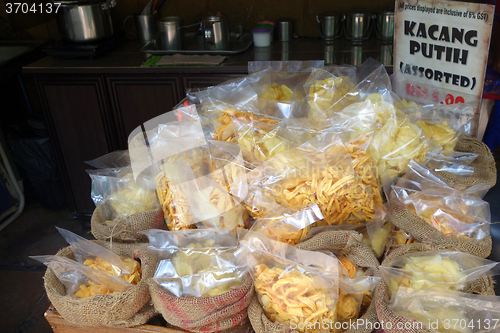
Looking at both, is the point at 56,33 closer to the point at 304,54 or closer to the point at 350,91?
the point at 304,54

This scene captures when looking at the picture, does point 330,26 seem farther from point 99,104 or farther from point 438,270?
point 438,270

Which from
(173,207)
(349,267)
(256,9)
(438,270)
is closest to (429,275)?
(438,270)

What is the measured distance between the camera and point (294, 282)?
72 centimetres

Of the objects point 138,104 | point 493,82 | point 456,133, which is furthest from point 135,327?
point 493,82

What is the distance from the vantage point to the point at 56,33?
9.83 ft

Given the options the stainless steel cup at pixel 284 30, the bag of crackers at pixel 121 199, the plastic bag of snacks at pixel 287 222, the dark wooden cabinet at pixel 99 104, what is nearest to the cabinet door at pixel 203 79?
the dark wooden cabinet at pixel 99 104

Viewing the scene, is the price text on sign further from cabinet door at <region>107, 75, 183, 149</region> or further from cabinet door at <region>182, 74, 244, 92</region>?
cabinet door at <region>107, 75, 183, 149</region>

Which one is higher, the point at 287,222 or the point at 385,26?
the point at 385,26

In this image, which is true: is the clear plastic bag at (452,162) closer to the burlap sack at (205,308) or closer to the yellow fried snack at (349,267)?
the yellow fried snack at (349,267)

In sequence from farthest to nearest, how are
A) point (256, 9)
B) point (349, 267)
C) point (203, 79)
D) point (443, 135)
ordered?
point (256, 9), point (203, 79), point (443, 135), point (349, 267)

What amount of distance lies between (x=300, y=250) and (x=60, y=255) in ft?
1.81

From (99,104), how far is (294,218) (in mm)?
1942

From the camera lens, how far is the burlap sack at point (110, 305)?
0.76 meters

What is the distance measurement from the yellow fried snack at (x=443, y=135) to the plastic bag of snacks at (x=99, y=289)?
0.83 m
